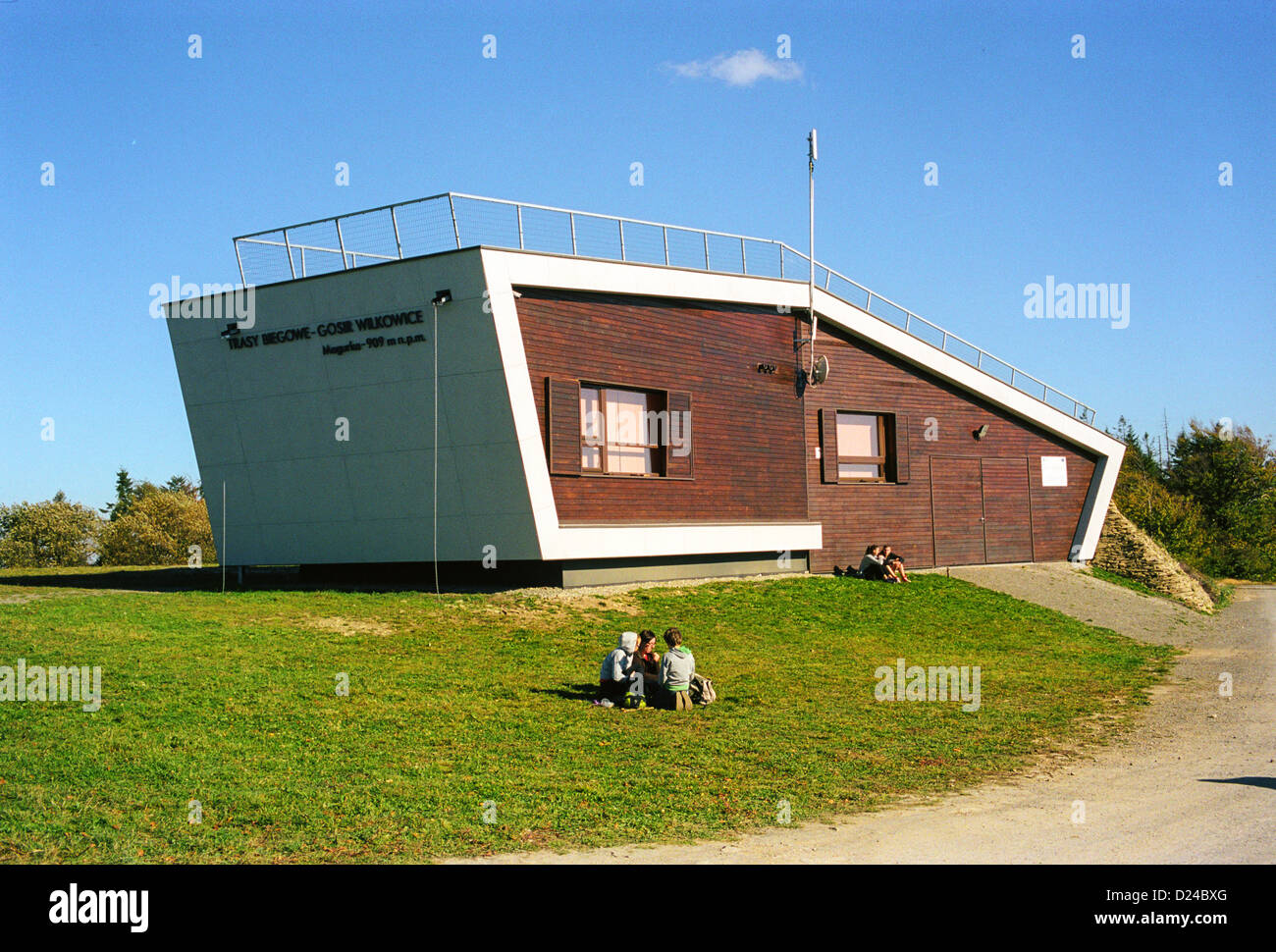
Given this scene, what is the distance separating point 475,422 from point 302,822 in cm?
1437

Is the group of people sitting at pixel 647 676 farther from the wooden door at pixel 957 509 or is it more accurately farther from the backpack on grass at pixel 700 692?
the wooden door at pixel 957 509

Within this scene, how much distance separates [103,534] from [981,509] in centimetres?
5195

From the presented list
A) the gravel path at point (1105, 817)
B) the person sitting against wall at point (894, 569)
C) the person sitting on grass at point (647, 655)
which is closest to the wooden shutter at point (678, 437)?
the person sitting against wall at point (894, 569)

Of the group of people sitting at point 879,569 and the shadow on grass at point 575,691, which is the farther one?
the group of people sitting at point 879,569

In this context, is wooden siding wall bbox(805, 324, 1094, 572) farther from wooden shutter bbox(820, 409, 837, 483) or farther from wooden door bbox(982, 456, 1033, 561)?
wooden shutter bbox(820, 409, 837, 483)

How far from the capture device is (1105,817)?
8875 mm

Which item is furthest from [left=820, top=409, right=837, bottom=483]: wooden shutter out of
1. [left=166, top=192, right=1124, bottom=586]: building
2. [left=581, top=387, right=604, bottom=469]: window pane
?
[left=581, top=387, right=604, bottom=469]: window pane

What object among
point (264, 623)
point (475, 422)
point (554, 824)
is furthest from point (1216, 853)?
point (475, 422)

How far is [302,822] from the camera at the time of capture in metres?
8.79

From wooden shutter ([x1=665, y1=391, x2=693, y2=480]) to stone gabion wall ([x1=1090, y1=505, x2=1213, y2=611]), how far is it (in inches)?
783

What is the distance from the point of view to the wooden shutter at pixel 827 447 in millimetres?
29781

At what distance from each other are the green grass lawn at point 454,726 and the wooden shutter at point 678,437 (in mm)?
4009

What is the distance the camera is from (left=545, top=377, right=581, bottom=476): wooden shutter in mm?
23000
